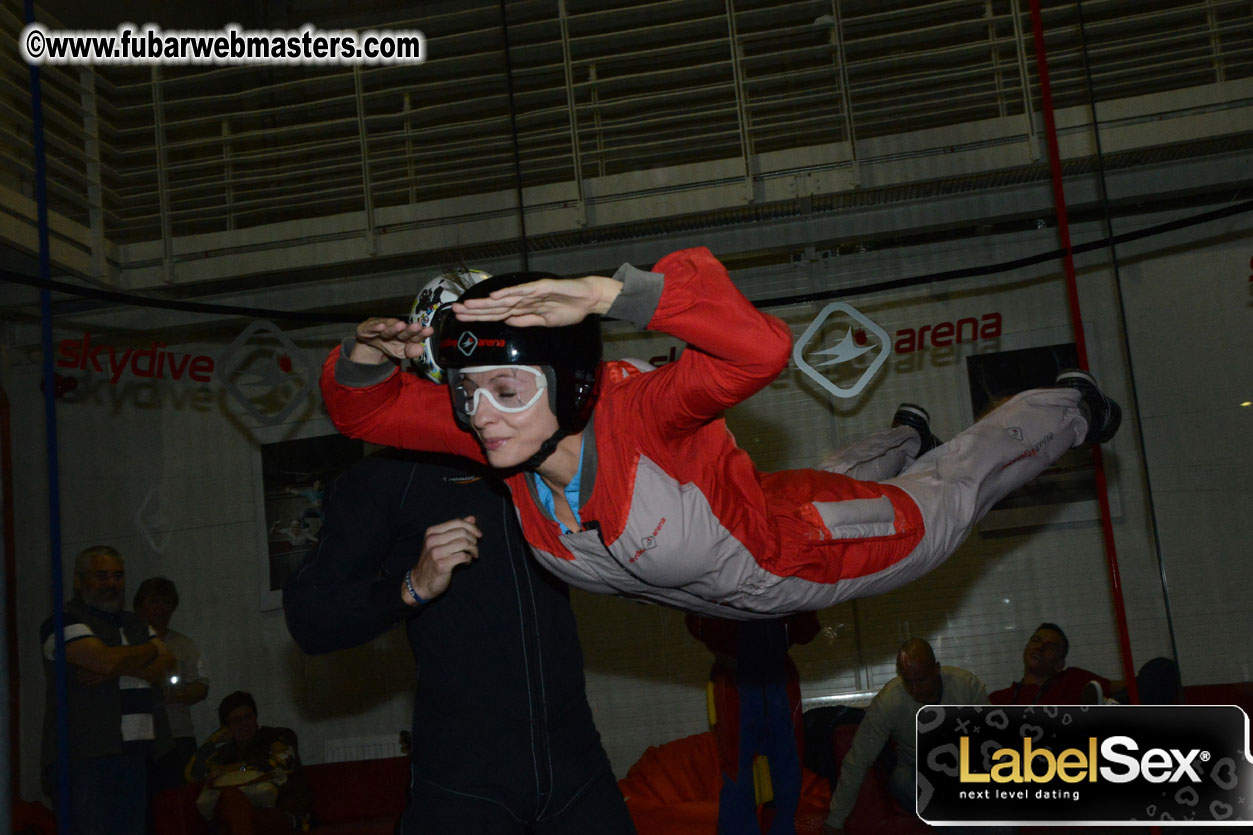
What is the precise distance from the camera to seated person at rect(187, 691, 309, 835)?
3838mm

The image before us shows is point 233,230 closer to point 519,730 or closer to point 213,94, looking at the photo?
point 213,94

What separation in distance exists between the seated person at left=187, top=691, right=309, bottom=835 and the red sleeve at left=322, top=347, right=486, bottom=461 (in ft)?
7.96

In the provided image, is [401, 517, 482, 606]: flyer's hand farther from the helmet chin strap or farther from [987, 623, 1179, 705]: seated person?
[987, 623, 1179, 705]: seated person

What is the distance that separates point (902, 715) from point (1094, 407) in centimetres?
155

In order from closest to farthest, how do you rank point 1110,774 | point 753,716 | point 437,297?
point 437,297 < point 1110,774 < point 753,716

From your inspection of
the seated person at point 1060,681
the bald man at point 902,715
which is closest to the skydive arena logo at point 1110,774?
the bald man at point 902,715

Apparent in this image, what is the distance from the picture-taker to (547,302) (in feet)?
4.97

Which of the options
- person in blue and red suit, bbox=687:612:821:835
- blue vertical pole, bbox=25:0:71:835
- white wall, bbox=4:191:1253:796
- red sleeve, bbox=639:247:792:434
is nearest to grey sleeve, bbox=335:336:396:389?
red sleeve, bbox=639:247:792:434

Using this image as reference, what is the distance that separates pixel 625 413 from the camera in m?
1.80

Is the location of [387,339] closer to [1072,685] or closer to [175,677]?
[175,677]

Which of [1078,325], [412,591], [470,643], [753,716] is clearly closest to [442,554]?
[412,591]

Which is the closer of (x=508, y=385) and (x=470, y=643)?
(x=508, y=385)

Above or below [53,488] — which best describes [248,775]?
below

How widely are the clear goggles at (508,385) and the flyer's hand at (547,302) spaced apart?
9.3 inches
